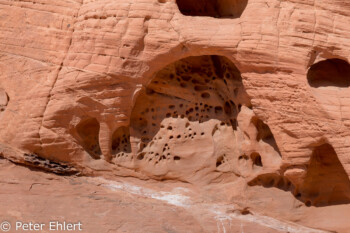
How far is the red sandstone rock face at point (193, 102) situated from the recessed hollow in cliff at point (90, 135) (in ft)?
0.05

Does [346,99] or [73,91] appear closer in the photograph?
[346,99]

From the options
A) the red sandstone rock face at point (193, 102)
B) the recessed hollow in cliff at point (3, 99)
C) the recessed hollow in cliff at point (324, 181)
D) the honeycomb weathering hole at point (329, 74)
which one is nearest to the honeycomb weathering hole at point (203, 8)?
the red sandstone rock face at point (193, 102)

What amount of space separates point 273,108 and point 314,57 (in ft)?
2.04

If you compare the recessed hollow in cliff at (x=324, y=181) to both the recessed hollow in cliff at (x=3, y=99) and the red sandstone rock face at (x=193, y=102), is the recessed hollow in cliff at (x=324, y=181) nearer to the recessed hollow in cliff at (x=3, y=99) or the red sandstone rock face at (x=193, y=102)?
the red sandstone rock face at (x=193, y=102)

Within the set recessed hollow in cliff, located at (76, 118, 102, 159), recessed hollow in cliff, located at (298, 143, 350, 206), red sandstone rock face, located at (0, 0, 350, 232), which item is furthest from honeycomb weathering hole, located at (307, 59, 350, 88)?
recessed hollow in cliff, located at (76, 118, 102, 159)

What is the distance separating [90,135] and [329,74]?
2.65 metres

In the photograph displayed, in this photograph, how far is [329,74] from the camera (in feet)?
15.8

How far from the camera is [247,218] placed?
484 cm

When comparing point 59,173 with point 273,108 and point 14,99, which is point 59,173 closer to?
point 14,99

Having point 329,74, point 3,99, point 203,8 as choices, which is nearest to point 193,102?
point 203,8

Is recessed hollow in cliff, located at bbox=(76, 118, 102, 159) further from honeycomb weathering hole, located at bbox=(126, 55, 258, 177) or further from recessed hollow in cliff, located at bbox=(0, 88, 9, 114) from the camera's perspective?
recessed hollow in cliff, located at bbox=(0, 88, 9, 114)

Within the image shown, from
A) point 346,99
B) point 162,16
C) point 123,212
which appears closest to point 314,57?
point 346,99

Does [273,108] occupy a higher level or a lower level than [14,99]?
higher

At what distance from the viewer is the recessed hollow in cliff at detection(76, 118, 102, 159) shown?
17.5 feet
